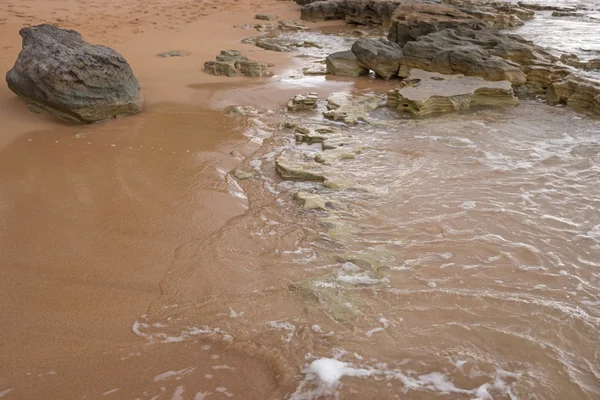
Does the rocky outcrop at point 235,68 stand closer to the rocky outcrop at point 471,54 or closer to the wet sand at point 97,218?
the wet sand at point 97,218

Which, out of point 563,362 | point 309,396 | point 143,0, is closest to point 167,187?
point 309,396

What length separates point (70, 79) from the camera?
5375 mm

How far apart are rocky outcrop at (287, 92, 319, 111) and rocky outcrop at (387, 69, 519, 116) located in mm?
1163

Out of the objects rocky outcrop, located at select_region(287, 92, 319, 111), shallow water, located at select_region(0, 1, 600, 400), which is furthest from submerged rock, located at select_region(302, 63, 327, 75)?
shallow water, located at select_region(0, 1, 600, 400)

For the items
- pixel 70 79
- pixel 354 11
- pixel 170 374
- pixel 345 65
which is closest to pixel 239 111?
pixel 70 79

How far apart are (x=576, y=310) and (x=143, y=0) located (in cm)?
1581

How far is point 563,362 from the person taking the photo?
7.77ft

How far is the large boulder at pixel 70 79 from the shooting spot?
5.35 m

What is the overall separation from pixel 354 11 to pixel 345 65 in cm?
724

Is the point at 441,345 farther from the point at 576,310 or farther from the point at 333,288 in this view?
the point at 576,310

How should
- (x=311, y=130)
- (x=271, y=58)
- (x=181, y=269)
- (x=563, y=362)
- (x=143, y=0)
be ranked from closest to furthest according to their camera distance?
(x=563, y=362), (x=181, y=269), (x=311, y=130), (x=271, y=58), (x=143, y=0)

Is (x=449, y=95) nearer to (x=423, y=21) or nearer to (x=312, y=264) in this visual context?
(x=423, y=21)

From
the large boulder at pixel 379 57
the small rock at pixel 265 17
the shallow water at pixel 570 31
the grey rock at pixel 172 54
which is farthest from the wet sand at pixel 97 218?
the shallow water at pixel 570 31

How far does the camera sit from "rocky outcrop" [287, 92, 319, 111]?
21.3ft
